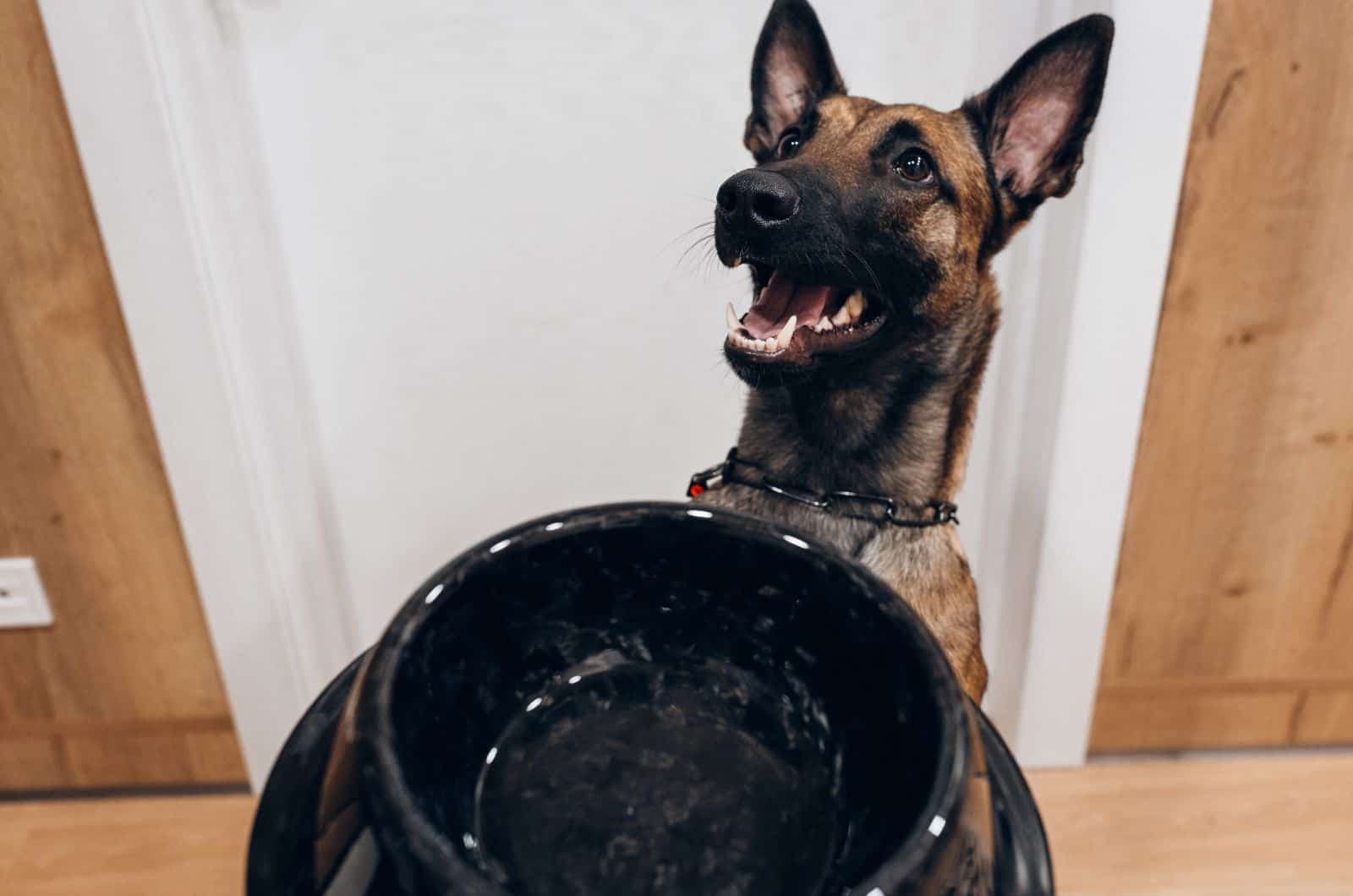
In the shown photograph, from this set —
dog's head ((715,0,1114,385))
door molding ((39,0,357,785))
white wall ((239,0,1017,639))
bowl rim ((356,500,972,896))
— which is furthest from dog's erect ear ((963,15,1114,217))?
door molding ((39,0,357,785))

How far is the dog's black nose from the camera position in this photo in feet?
2.32

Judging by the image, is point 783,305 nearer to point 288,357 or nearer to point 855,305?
point 855,305

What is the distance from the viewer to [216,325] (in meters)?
1.10

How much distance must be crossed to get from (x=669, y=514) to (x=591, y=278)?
561mm

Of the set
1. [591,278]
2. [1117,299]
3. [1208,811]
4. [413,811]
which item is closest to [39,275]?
[591,278]

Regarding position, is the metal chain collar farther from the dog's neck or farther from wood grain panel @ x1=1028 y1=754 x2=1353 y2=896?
wood grain panel @ x1=1028 y1=754 x2=1353 y2=896

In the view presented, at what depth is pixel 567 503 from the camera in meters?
1.25

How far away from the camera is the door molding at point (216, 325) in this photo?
99 centimetres

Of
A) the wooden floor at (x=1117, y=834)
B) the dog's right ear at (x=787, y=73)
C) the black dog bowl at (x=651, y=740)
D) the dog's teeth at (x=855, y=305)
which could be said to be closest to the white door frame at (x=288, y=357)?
the wooden floor at (x=1117, y=834)

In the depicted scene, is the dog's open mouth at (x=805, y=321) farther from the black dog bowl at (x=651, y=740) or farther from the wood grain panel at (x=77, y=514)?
the wood grain panel at (x=77, y=514)

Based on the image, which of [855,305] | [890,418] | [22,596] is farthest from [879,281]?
[22,596]

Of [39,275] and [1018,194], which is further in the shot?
[39,275]

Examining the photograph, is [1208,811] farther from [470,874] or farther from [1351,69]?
[470,874]

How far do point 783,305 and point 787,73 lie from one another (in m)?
0.24
